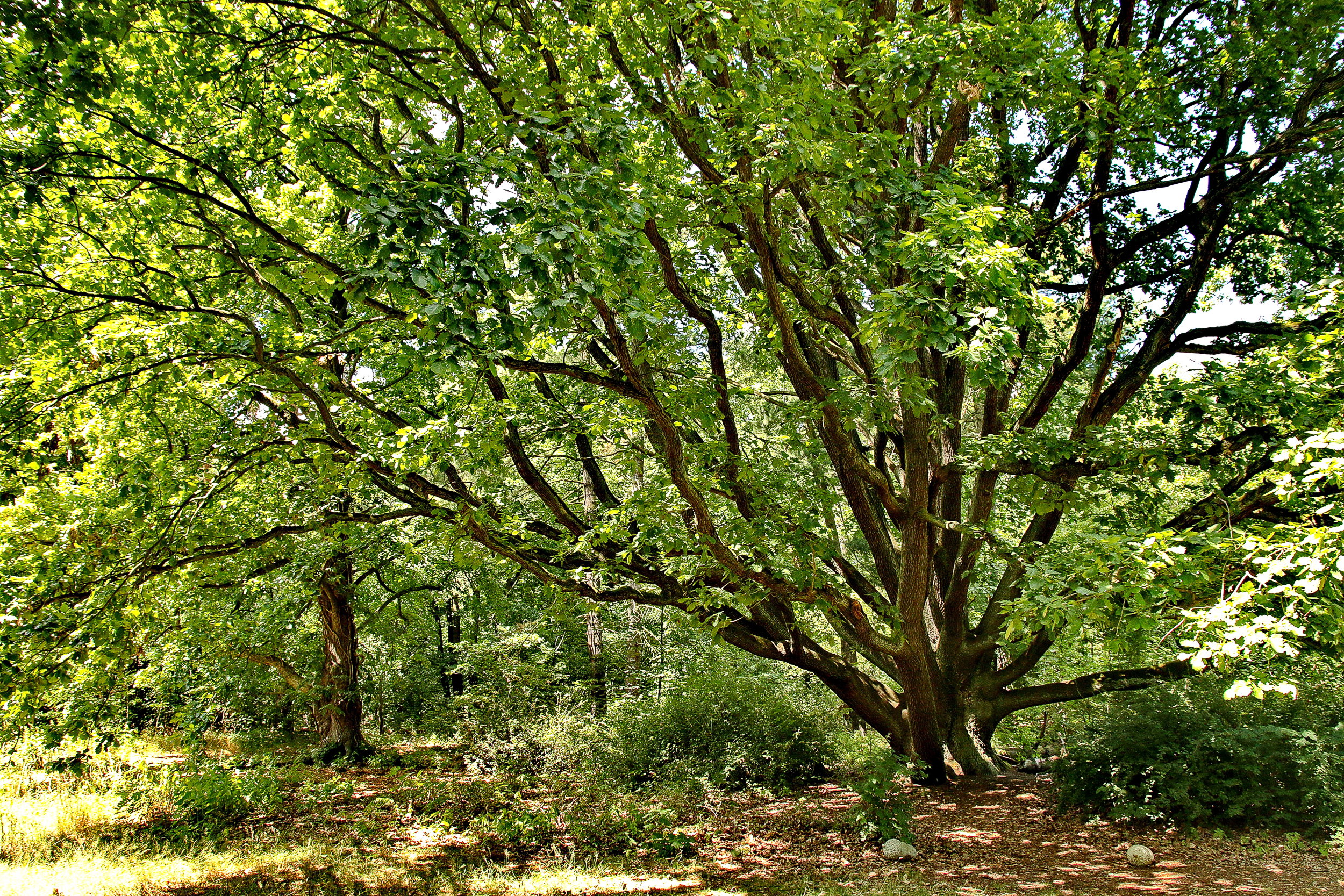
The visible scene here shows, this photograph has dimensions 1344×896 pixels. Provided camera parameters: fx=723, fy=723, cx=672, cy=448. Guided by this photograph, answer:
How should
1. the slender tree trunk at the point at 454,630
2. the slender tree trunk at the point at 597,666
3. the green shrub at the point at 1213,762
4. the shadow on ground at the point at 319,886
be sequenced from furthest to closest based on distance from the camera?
the slender tree trunk at the point at 454,630 < the slender tree trunk at the point at 597,666 < the green shrub at the point at 1213,762 < the shadow on ground at the point at 319,886

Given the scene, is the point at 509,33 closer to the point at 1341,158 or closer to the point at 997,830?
the point at 1341,158

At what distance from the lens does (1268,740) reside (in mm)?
7297

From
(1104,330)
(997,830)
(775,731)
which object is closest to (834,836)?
(997,830)

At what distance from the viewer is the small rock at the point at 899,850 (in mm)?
7164

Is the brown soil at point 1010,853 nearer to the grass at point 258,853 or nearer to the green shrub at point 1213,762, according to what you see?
the green shrub at point 1213,762

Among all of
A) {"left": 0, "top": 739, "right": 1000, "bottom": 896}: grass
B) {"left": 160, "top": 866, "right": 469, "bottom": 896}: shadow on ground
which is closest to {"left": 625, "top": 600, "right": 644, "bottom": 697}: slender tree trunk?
{"left": 0, "top": 739, "right": 1000, "bottom": 896}: grass

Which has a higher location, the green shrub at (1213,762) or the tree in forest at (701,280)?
the tree in forest at (701,280)

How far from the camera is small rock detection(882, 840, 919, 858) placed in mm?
7164

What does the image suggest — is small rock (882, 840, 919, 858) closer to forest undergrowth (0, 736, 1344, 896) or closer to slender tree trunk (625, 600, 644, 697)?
forest undergrowth (0, 736, 1344, 896)

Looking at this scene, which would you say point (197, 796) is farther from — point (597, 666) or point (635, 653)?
point (635, 653)

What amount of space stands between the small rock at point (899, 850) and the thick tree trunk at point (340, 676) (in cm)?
885

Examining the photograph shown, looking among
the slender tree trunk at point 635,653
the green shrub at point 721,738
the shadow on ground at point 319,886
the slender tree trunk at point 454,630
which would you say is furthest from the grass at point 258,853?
the slender tree trunk at point 454,630

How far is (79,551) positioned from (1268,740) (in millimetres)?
11424

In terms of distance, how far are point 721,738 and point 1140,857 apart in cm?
546
